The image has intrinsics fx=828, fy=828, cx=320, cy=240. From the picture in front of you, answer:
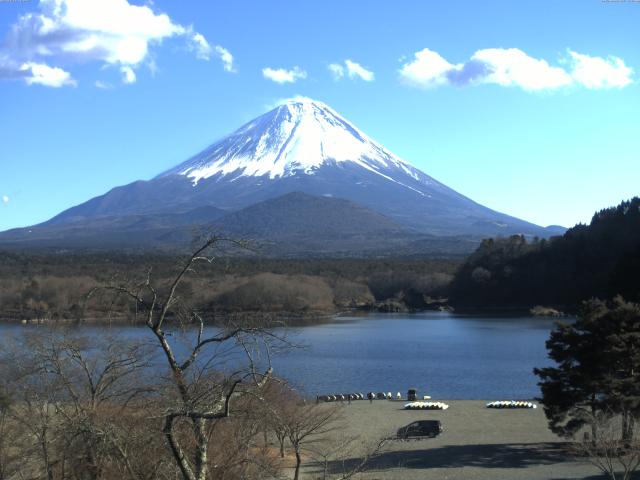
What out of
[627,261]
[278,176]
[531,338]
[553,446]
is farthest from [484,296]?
[278,176]

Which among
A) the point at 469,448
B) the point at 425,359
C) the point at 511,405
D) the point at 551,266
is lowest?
the point at 425,359

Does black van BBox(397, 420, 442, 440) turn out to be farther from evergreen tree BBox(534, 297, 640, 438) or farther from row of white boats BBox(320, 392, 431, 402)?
row of white boats BBox(320, 392, 431, 402)

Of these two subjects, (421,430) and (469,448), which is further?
(421,430)

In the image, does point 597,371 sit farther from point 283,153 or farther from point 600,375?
point 283,153

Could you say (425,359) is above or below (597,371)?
below

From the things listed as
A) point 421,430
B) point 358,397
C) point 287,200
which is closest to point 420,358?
point 358,397

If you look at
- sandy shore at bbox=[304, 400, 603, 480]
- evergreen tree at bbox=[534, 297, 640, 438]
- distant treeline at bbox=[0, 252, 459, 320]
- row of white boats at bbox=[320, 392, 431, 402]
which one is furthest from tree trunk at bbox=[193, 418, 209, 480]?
distant treeline at bbox=[0, 252, 459, 320]

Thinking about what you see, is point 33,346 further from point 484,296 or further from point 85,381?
point 484,296
